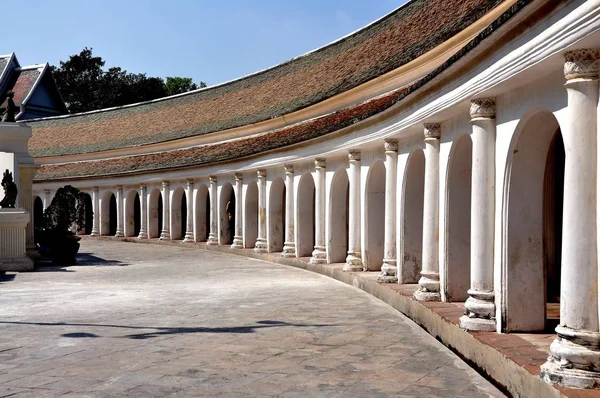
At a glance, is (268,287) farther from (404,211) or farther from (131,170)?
(131,170)

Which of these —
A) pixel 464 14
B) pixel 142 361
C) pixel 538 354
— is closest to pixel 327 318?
pixel 142 361

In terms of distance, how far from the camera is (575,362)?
591 centimetres

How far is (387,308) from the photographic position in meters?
12.5

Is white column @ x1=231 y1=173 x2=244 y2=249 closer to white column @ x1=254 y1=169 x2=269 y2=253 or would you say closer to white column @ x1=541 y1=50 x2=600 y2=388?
white column @ x1=254 y1=169 x2=269 y2=253

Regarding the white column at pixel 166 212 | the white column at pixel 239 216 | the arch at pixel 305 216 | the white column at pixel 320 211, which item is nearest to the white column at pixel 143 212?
the white column at pixel 166 212

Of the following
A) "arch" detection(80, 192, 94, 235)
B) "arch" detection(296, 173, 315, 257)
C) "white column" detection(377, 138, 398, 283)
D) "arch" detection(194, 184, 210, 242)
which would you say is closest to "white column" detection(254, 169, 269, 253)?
"arch" detection(296, 173, 315, 257)

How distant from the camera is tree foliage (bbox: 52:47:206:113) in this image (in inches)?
2817

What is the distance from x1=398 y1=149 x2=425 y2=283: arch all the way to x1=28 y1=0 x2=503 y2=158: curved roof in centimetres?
287

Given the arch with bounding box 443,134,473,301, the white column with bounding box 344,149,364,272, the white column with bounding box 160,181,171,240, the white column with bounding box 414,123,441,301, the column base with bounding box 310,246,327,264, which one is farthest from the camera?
the white column with bounding box 160,181,171,240

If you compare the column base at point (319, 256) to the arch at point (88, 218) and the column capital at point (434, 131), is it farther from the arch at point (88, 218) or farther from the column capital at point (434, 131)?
the arch at point (88, 218)

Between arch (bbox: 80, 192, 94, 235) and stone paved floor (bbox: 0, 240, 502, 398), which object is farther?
arch (bbox: 80, 192, 94, 235)

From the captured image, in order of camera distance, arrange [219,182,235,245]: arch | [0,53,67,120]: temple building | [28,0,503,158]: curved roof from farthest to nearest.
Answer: [0,53,67,120]: temple building → [219,182,235,245]: arch → [28,0,503,158]: curved roof

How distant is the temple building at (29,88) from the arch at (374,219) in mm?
41707

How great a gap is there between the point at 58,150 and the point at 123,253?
758 inches
